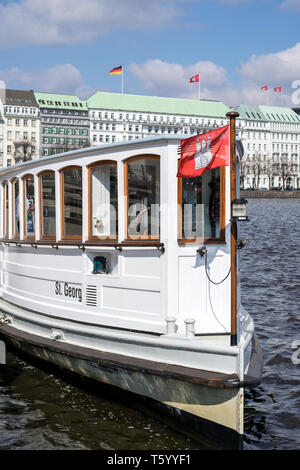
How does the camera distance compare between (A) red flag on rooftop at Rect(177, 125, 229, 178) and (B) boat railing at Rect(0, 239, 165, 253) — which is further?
(B) boat railing at Rect(0, 239, 165, 253)

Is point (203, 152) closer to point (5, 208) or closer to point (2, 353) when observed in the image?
point (5, 208)

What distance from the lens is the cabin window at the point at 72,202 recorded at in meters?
10.5

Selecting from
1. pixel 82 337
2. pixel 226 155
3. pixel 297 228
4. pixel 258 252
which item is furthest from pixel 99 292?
pixel 297 228

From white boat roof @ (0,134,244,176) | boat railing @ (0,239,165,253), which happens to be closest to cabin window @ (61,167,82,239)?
boat railing @ (0,239,165,253)

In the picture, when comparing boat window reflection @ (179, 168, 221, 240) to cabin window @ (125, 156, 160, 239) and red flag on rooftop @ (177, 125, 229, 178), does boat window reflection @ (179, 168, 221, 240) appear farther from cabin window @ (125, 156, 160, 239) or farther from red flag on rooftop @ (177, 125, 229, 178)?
red flag on rooftop @ (177, 125, 229, 178)

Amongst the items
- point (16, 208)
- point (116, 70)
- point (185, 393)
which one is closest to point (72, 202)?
point (16, 208)

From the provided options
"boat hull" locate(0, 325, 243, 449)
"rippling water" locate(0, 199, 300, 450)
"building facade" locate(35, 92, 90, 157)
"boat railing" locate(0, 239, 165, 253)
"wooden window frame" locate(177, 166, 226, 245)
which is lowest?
"rippling water" locate(0, 199, 300, 450)

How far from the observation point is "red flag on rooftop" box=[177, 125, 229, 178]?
26.7ft

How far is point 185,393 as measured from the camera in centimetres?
851

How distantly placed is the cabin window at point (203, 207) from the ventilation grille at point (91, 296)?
6.41 ft

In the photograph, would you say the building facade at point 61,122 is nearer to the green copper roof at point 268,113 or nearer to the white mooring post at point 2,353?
the green copper roof at point 268,113

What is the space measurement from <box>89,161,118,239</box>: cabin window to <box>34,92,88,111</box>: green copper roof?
13602cm

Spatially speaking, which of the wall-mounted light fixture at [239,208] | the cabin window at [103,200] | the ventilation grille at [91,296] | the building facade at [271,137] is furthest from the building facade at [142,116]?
the wall-mounted light fixture at [239,208]

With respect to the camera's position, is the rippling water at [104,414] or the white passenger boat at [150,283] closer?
the white passenger boat at [150,283]
